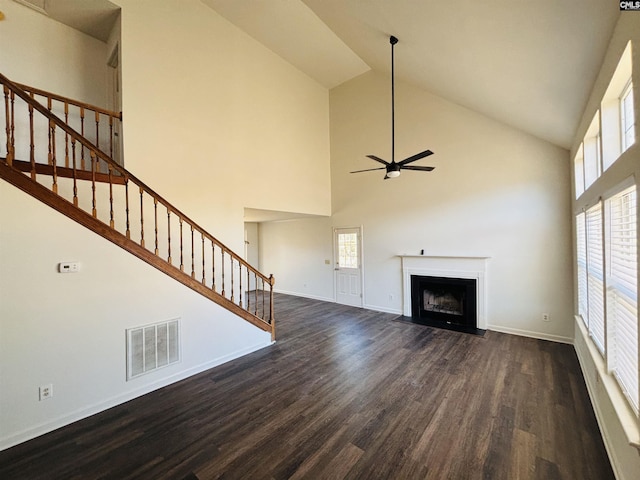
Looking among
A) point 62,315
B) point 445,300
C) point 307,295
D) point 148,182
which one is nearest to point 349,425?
point 62,315

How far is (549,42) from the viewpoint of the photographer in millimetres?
2082

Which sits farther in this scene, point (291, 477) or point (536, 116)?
point (536, 116)

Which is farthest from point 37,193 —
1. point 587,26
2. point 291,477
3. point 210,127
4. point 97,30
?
point 587,26

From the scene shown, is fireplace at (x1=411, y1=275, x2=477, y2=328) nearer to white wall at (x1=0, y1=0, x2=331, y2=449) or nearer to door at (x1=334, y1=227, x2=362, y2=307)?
door at (x1=334, y1=227, x2=362, y2=307)

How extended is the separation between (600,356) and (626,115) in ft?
7.17

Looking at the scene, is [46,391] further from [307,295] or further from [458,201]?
[458,201]

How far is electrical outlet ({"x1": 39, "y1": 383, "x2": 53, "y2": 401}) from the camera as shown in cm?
251

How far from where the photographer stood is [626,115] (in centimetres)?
204

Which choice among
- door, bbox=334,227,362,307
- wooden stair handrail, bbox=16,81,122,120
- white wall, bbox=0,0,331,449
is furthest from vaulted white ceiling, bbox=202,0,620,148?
door, bbox=334,227,362,307

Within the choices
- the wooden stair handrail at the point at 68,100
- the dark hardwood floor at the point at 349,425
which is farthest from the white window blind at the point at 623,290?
the wooden stair handrail at the point at 68,100

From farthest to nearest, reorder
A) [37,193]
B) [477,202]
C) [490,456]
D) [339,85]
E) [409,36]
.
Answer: [339,85] → [477,202] → [409,36] → [37,193] → [490,456]

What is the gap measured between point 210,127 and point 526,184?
222 inches

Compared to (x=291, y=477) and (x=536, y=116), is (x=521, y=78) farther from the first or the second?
(x=291, y=477)

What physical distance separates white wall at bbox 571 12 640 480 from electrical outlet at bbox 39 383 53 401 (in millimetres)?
4417
